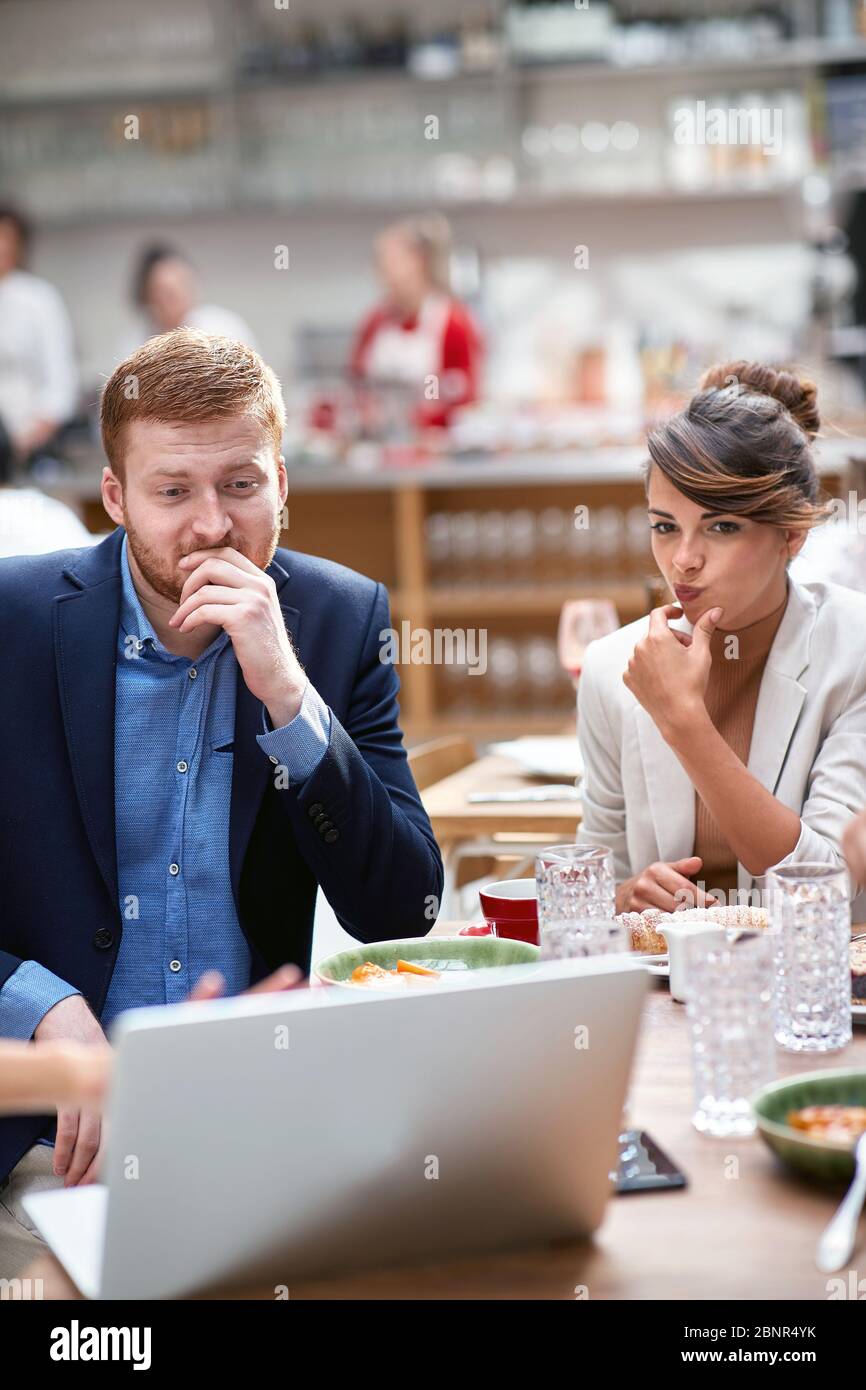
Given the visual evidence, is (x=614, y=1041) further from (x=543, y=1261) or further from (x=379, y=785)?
(x=379, y=785)

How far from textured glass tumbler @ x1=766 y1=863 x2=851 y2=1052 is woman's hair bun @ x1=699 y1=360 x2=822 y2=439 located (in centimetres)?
92

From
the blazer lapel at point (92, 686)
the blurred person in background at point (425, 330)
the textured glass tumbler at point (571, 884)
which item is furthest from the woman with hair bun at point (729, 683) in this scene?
the blurred person in background at point (425, 330)

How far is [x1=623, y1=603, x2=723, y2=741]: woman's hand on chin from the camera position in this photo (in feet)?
5.79

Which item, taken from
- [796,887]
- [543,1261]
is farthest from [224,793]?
[543,1261]

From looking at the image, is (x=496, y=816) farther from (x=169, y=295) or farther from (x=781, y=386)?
(x=169, y=295)

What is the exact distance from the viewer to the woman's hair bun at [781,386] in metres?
2.08

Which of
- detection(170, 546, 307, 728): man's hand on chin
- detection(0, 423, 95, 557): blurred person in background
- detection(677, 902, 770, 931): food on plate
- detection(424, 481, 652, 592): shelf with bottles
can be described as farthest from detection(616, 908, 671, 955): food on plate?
detection(424, 481, 652, 592): shelf with bottles

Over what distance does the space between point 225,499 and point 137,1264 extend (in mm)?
896

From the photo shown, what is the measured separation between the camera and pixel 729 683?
6.43ft

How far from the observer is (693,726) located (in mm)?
1754

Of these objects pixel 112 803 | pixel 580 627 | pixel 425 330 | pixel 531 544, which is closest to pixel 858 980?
pixel 112 803

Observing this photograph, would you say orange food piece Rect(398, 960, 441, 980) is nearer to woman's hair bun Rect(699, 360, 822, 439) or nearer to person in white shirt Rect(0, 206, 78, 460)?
woman's hair bun Rect(699, 360, 822, 439)

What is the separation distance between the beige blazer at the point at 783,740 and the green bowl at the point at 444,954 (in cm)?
55

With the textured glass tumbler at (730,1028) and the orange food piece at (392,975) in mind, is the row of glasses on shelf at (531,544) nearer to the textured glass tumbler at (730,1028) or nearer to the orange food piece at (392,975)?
the orange food piece at (392,975)
